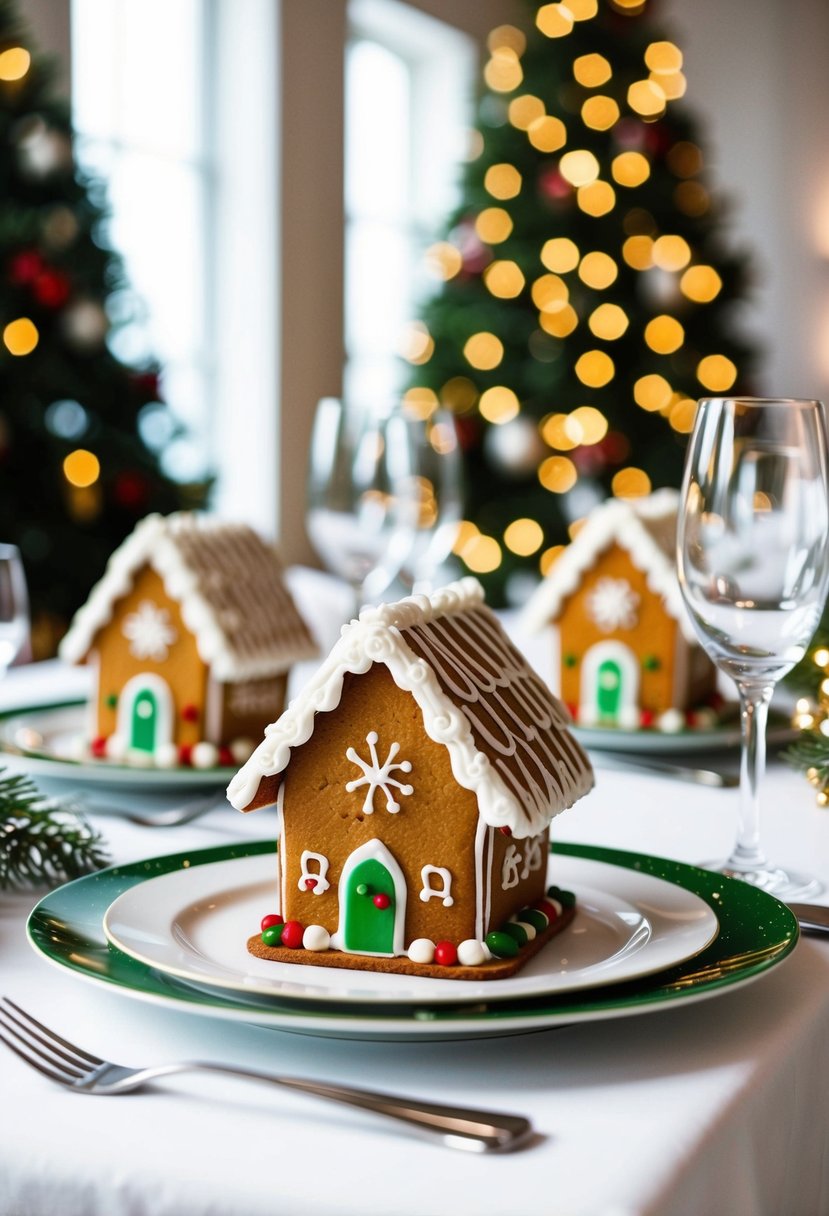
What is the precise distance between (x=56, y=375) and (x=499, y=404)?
Result: 2233 millimetres

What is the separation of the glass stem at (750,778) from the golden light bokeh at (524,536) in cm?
385

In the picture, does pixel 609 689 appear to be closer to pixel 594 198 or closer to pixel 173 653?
pixel 173 653

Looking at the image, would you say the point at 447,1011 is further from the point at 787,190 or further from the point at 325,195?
the point at 787,190

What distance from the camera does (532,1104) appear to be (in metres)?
0.60

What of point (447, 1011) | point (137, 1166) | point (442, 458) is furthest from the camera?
point (442, 458)

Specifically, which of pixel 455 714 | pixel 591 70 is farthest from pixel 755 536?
pixel 591 70

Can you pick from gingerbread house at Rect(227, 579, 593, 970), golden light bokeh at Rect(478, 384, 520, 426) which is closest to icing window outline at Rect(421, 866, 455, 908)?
gingerbread house at Rect(227, 579, 593, 970)

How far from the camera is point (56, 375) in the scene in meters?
2.87

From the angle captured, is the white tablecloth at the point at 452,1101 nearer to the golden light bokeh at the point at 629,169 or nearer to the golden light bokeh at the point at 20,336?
the golden light bokeh at the point at 20,336

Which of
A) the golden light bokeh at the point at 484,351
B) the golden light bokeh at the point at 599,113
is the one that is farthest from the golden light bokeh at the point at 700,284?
the golden light bokeh at the point at 484,351

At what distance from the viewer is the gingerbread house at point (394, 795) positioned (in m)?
0.74

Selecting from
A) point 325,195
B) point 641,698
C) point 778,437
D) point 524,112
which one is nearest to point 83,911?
point 778,437

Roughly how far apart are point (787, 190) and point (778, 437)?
5759mm

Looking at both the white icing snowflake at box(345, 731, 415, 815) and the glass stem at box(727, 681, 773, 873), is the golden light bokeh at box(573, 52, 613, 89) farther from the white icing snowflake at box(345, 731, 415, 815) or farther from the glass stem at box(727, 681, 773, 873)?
the white icing snowflake at box(345, 731, 415, 815)
